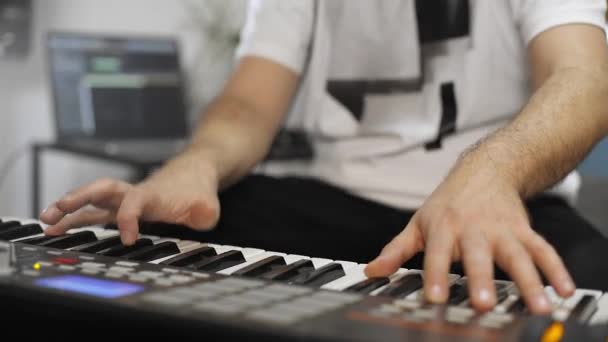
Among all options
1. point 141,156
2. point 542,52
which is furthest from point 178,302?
point 141,156

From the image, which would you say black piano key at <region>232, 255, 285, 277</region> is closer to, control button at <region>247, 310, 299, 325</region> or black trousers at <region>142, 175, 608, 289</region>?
control button at <region>247, 310, 299, 325</region>

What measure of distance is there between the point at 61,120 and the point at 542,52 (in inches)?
65.0

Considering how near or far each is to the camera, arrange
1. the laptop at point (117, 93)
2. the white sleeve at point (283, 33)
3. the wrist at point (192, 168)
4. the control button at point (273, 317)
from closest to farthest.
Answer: the control button at point (273, 317)
the wrist at point (192, 168)
the white sleeve at point (283, 33)
the laptop at point (117, 93)

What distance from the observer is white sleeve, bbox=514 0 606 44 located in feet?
3.46

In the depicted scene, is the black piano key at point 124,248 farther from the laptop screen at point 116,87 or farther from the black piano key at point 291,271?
the laptop screen at point 116,87

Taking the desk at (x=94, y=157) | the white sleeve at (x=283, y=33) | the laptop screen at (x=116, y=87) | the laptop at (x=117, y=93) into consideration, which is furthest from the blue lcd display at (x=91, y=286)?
the laptop screen at (x=116, y=87)

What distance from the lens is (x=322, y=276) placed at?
2.00 ft

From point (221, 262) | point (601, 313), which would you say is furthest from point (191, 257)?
point (601, 313)

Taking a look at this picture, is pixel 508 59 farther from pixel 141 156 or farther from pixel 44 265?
pixel 141 156

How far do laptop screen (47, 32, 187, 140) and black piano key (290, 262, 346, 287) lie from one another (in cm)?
183

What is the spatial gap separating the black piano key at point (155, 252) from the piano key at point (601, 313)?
36 cm

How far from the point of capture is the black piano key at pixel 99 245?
2.20ft

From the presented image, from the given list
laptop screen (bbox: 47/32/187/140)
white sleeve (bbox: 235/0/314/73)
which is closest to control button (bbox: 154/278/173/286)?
white sleeve (bbox: 235/0/314/73)

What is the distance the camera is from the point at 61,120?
2.32m
